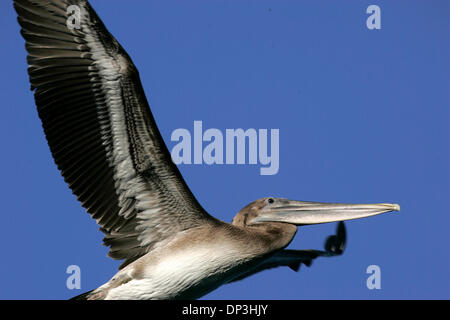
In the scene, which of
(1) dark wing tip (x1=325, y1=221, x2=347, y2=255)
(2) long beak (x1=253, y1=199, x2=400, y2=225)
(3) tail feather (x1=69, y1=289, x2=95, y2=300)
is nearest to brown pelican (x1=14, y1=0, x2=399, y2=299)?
(3) tail feather (x1=69, y1=289, x2=95, y2=300)

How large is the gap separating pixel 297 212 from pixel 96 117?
275cm

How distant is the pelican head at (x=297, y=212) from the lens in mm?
9523

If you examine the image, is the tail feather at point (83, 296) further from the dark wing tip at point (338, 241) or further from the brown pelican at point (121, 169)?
the dark wing tip at point (338, 241)

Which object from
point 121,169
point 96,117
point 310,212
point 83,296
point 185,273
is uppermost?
point 96,117

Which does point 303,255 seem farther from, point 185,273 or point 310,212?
point 185,273

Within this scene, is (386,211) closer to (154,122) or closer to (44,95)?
(154,122)

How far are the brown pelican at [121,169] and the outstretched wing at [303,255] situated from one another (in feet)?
3.99

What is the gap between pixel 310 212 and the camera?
979 centimetres

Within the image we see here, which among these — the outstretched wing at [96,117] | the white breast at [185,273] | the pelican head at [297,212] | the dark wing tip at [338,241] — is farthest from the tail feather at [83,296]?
the dark wing tip at [338,241]

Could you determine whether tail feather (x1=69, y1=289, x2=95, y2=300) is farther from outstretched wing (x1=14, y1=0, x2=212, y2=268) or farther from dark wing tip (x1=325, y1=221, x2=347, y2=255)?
dark wing tip (x1=325, y1=221, x2=347, y2=255)

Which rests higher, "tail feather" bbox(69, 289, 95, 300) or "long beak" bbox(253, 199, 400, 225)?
"long beak" bbox(253, 199, 400, 225)

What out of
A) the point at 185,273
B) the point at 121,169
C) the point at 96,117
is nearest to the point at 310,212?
the point at 185,273

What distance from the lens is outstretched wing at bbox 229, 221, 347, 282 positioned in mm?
10461

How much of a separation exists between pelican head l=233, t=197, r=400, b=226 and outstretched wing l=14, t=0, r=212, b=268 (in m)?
0.90
